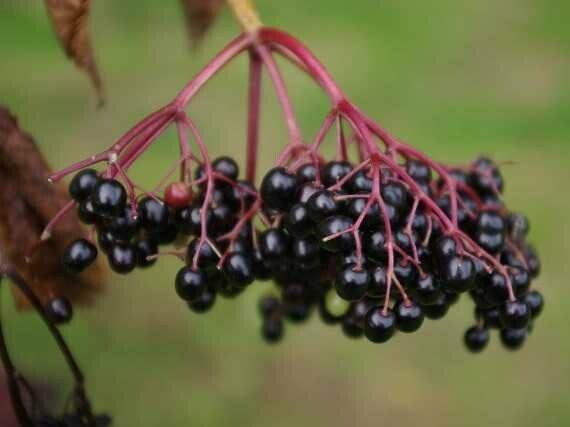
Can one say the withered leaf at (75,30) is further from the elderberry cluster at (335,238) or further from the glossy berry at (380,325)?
the glossy berry at (380,325)

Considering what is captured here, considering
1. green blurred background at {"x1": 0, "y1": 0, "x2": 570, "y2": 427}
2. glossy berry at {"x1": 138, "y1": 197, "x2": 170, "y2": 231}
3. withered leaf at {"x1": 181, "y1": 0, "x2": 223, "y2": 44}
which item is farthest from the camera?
green blurred background at {"x1": 0, "y1": 0, "x2": 570, "y2": 427}

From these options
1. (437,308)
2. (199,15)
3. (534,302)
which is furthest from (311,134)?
(437,308)

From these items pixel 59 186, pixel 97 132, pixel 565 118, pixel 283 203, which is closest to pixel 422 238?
Result: pixel 283 203

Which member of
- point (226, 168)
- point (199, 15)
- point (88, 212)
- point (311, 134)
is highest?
point (311, 134)

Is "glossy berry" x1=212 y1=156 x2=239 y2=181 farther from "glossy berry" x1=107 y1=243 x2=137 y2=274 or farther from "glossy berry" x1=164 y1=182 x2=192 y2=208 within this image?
"glossy berry" x1=107 y1=243 x2=137 y2=274

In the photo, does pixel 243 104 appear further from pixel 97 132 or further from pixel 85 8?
pixel 85 8

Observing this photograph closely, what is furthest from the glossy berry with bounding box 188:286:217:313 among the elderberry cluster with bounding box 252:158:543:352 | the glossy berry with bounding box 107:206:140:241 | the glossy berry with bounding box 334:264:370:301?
the glossy berry with bounding box 334:264:370:301

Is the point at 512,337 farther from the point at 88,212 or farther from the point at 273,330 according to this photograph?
the point at 88,212

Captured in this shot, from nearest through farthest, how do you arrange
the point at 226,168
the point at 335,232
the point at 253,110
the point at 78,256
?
the point at 335,232 → the point at 78,256 → the point at 226,168 → the point at 253,110
